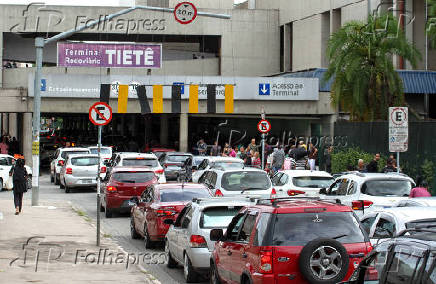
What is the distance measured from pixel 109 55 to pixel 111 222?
1056 inches

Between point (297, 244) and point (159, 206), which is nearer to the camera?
point (297, 244)

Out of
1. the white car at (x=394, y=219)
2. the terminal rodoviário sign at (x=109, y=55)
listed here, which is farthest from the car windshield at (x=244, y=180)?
the terminal rodoviário sign at (x=109, y=55)

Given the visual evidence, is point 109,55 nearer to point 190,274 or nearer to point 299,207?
point 190,274

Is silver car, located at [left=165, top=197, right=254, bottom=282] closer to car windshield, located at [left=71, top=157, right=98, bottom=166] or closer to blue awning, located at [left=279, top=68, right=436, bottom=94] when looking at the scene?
car windshield, located at [left=71, top=157, right=98, bottom=166]

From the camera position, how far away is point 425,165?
2980cm

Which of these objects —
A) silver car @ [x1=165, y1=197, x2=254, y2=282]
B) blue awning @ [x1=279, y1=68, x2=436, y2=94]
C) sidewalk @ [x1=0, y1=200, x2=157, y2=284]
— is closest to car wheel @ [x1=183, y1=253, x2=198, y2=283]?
silver car @ [x1=165, y1=197, x2=254, y2=282]

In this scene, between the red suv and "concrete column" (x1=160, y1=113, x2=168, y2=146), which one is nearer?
the red suv

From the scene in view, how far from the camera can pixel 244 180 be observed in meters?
23.0

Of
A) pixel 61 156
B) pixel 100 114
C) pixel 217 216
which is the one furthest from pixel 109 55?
pixel 217 216

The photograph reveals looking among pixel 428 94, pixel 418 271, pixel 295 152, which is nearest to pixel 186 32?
pixel 428 94

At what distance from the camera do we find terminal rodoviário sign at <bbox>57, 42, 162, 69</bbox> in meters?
50.5

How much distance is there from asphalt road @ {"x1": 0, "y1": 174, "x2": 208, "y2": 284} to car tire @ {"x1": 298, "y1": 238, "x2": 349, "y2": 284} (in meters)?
4.78

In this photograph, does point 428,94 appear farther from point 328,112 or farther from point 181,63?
point 181,63

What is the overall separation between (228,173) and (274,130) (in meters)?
34.5
